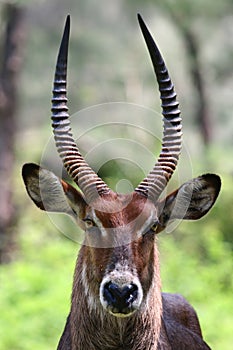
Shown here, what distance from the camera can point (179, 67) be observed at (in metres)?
37.8

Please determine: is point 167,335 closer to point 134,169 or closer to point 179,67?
point 134,169

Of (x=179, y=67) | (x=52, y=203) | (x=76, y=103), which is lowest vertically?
(x=52, y=203)

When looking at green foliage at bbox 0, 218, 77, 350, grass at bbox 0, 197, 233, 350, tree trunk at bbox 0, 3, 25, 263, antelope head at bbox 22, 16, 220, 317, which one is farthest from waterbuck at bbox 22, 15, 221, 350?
tree trunk at bbox 0, 3, 25, 263

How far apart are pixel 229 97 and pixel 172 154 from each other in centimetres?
3545

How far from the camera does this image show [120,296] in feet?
17.6

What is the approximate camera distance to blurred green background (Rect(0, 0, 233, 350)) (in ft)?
36.6

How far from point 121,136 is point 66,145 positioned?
1938 centimetres

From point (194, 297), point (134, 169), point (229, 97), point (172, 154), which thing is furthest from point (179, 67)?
point (172, 154)

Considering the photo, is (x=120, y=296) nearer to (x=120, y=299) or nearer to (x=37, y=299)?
(x=120, y=299)

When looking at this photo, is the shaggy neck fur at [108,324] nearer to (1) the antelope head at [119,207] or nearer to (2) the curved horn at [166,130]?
(1) the antelope head at [119,207]

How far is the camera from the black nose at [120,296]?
537cm

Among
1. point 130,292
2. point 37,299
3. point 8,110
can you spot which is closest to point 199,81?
Answer: point 8,110

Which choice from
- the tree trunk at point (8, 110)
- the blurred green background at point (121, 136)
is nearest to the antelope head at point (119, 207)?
the blurred green background at point (121, 136)

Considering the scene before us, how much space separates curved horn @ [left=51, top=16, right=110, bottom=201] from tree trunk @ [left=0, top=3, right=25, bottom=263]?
1050 cm
